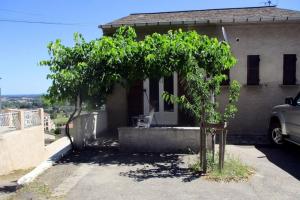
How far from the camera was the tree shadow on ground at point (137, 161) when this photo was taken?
7.40 m

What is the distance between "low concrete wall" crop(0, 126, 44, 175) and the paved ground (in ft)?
12.0

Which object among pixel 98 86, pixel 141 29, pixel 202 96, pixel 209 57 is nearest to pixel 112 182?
pixel 202 96

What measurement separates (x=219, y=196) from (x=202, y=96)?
92.1 inches

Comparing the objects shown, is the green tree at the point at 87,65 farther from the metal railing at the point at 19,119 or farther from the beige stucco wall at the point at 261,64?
the beige stucco wall at the point at 261,64

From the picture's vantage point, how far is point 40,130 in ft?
45.9

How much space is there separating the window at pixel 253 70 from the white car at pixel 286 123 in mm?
2178

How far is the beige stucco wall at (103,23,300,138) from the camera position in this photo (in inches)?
481

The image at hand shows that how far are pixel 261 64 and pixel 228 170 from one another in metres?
6.18

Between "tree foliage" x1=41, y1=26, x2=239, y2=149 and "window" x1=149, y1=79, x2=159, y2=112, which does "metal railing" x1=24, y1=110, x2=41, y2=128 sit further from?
"window" x1=149, y1=79, x2=159, y2=112

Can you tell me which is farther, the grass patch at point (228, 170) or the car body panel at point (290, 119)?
the car body panel at point (290, 119)

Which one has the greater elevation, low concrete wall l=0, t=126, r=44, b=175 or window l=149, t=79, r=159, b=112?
window l=149, t=79, r=159, b=112

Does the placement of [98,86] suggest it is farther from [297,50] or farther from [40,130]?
[297,50]

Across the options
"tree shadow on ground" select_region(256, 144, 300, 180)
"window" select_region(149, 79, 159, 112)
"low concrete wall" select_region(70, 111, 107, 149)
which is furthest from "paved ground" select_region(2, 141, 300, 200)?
"window" select_region(149, 79, 159, 112)

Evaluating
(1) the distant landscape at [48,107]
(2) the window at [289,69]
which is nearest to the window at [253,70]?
(2) the window at [289,69]
